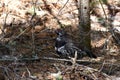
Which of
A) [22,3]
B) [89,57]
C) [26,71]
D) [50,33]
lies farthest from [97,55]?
[22,3]

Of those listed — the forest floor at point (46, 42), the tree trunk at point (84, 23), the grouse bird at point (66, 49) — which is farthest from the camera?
the grouse bird at point (66, 49)

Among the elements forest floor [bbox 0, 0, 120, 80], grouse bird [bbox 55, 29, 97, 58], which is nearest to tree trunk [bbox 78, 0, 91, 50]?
grouse bird [bbox 55, 29, 97, 58]

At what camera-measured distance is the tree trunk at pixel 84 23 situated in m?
6.13

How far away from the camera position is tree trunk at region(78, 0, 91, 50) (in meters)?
6.13

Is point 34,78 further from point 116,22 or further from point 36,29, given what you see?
point 116,22

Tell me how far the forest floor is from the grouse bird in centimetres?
12

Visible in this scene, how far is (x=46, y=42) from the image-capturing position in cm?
696

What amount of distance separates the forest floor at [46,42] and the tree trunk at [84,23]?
33cm

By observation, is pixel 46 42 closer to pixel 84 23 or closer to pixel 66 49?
pixel 66 49

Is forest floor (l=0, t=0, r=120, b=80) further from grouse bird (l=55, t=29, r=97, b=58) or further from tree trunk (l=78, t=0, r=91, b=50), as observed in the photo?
tree trunk (l=78, t=0, r=91, b=50)

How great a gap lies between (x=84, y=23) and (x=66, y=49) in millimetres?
527

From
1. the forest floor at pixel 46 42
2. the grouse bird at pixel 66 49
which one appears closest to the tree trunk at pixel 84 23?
the grouse bird at pixel 66 49

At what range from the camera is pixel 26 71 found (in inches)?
217

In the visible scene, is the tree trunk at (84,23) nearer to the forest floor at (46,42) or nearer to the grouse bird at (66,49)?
the grouse bird at (66,49)
